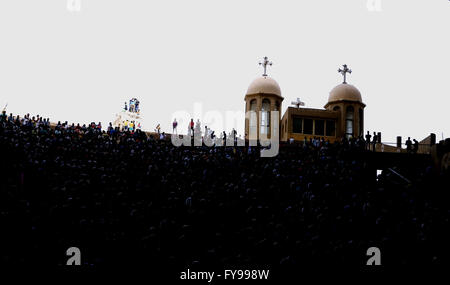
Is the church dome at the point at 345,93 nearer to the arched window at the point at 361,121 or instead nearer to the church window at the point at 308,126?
the arched window at the point at 361,121

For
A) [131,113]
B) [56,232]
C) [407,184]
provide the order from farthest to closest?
1. [131,113]
2. [407,184]
3. [56,232]

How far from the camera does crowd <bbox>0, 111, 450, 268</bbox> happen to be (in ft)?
38.8

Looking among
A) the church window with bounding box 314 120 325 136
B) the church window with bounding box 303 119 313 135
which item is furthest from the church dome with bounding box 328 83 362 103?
the church window with bounding box 303 119 313 135

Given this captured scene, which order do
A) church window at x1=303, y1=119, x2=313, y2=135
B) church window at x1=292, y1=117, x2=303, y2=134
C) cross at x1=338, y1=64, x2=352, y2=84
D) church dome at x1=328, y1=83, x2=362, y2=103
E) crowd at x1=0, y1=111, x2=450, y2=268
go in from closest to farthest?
crowd at x1=0, y1=111, x2=450, y2=268, church window at x1=292, y1=117, x2=303, y2=134, church window at x1=303, y1=119, x2=313, y2=135, church dome at x1=328, y1=83, x2=362, y2=103, cross at x1=338, y1=64, x2=352, y2=84

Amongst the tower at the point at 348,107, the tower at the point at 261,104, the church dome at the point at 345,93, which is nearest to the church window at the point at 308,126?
the tower at the point at 348,107

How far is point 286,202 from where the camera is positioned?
1706 centimetres

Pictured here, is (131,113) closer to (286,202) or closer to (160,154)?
(160,154)

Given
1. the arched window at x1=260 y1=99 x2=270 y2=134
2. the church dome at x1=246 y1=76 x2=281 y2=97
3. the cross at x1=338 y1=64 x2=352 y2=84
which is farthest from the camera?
the cross at x1=338 y1=64 x2=352 y2=84

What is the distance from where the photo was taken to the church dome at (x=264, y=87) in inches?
1613

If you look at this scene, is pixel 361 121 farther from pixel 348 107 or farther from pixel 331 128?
pixel 331 128

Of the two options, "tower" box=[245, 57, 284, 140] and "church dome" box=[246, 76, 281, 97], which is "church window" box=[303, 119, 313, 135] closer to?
"tower" box=[245, 57, 284, 140]
